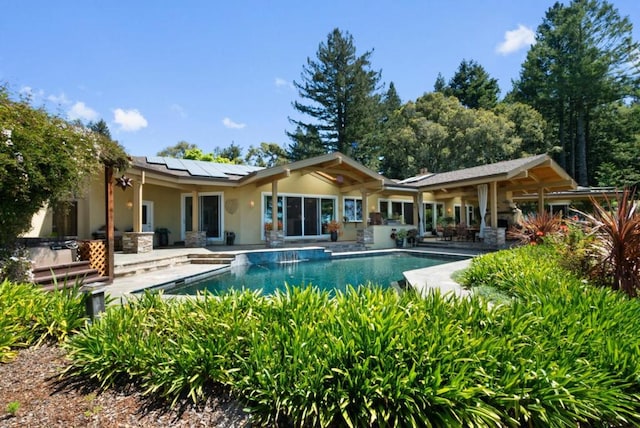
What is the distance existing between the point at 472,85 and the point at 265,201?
33.3 metres

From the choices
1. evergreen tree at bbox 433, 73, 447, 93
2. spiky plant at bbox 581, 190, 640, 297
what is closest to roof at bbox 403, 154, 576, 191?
spiky plant at bbox 581, 190, 640, 297

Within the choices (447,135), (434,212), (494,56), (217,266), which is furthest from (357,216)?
(494,56)

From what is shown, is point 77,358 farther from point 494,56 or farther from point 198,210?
point 494,56

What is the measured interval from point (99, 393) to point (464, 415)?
2.94m

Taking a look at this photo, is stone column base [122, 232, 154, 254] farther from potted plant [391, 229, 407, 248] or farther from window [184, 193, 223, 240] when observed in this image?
potted plant [391, 229, 407, 248]

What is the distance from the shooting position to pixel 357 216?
1956cm

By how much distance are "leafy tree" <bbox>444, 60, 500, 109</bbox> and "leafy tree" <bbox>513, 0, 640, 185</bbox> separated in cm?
356

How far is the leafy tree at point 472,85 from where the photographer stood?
123ft

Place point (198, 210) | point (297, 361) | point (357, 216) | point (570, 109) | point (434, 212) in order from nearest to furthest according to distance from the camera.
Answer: point (297, 361) → point (198, 210) → point (357, 216) → point (434, 212) → point (570, 109)

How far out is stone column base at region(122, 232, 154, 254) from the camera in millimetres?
11867

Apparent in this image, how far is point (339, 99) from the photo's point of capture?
30.0m

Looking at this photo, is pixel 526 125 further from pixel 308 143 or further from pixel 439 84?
pixel 308 143

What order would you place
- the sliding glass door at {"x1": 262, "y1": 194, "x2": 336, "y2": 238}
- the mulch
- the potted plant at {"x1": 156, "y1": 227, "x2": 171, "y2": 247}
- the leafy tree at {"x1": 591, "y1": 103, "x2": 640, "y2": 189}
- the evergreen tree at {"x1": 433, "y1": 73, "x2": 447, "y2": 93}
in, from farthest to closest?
the evergreen tree at {"x1": 433, "y1": 73, "x2": 447, "y2": 93}
the leafy tree at {"x1": 591, "y1": 103, "x2": 640, "y2": 189}
the sliding glass door at {"x1": 262, "y1": 194, "x2": 336, "y2": 238}
the potted plant at {"x1": 156, "y1": 227, "x2": 171, "y2": 247}
the mulch

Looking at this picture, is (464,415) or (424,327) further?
(424,327)
